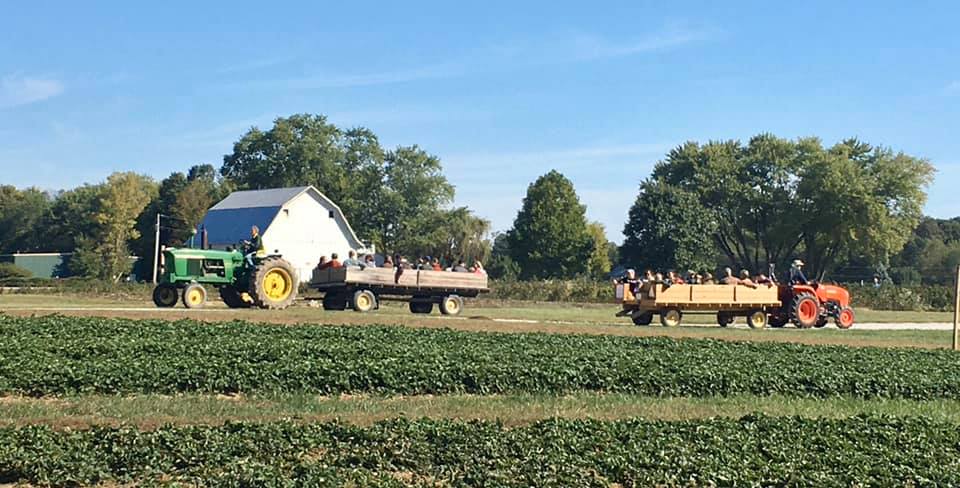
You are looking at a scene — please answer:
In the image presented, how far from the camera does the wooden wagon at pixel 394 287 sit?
32.1 m

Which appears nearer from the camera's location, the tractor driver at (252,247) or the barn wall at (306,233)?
the tractor driver at (252,247)

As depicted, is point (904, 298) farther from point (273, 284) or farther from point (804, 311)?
point (273, 284)

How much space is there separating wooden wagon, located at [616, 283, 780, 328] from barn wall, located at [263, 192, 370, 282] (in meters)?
49.9

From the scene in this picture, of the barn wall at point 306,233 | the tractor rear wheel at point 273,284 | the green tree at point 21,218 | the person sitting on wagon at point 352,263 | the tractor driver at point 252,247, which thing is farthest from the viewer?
the green tree at point 21,218

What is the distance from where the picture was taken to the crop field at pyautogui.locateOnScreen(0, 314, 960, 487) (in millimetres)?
9805

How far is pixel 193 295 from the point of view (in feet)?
98.9

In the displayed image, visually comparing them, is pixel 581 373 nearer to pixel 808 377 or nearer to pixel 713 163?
pixel 808 377

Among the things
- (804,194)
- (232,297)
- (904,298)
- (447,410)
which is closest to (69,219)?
(804,194)

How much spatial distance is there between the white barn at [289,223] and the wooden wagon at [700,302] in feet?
161

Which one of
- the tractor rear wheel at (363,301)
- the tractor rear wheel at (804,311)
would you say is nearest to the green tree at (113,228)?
the tractor rear wheel at (363,301)

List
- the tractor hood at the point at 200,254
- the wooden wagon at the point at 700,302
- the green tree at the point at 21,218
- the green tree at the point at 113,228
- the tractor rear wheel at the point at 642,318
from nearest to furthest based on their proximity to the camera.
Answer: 1. the tractor hood at the point at 200,254
2. the wooden wagon at the point at 700,302
3. the tractor rear wheel at the point at 642,318
4. the green tree at the point at 113,228
5. the green tree at the point at 21,218

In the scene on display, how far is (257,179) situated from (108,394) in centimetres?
8752

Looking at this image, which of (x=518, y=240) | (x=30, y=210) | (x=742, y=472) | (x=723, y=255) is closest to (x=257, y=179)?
(x=518, y=240)

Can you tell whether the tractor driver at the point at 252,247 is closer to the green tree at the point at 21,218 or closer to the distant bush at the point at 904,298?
the distant bush at the point at 904,298
